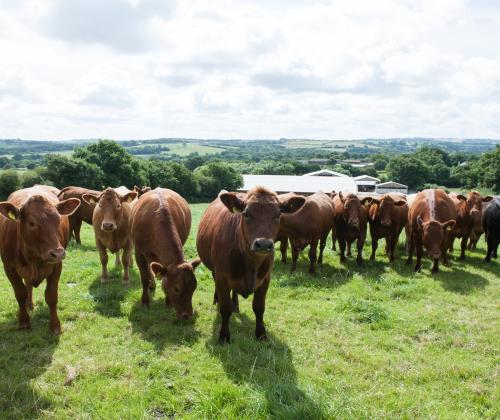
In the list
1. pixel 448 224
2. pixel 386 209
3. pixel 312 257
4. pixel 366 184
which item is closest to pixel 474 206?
pixel 448 224

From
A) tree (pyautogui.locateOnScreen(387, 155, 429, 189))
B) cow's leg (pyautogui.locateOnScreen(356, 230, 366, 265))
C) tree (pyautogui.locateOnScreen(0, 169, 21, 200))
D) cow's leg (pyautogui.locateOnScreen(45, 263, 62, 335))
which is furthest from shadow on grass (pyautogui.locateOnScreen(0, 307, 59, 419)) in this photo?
tree (pyautogui.locateOnScreen(387, 155, 429, 189))

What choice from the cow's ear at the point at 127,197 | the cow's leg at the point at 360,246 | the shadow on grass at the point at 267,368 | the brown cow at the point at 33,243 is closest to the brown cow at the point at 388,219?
the cow's leg at the point at 360,246

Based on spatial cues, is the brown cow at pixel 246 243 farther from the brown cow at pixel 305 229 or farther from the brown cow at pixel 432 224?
the brown cow at pixel 432 224

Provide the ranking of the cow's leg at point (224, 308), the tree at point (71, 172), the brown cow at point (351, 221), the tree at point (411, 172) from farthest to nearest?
the tree at point (411, 172)
the tree at point (71, 172)
the brown cow at point (351, 221)
the cow's leg at point (224, 308)

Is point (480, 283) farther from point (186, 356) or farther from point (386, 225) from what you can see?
point (186, 356)

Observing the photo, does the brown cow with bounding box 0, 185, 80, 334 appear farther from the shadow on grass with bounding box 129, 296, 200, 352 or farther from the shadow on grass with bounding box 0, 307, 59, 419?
the shadow on grass with bounding box 129, 296, 200, 352

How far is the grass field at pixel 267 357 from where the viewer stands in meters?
4.46

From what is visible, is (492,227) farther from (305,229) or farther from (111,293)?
(111,293)

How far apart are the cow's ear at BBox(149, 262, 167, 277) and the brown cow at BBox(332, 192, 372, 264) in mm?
6294

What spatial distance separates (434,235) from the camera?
10.4m

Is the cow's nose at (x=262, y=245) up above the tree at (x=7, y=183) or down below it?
above

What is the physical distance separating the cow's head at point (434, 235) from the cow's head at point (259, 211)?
246 inches

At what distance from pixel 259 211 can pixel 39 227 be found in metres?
2.99

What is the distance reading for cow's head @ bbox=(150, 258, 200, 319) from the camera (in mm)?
6270
